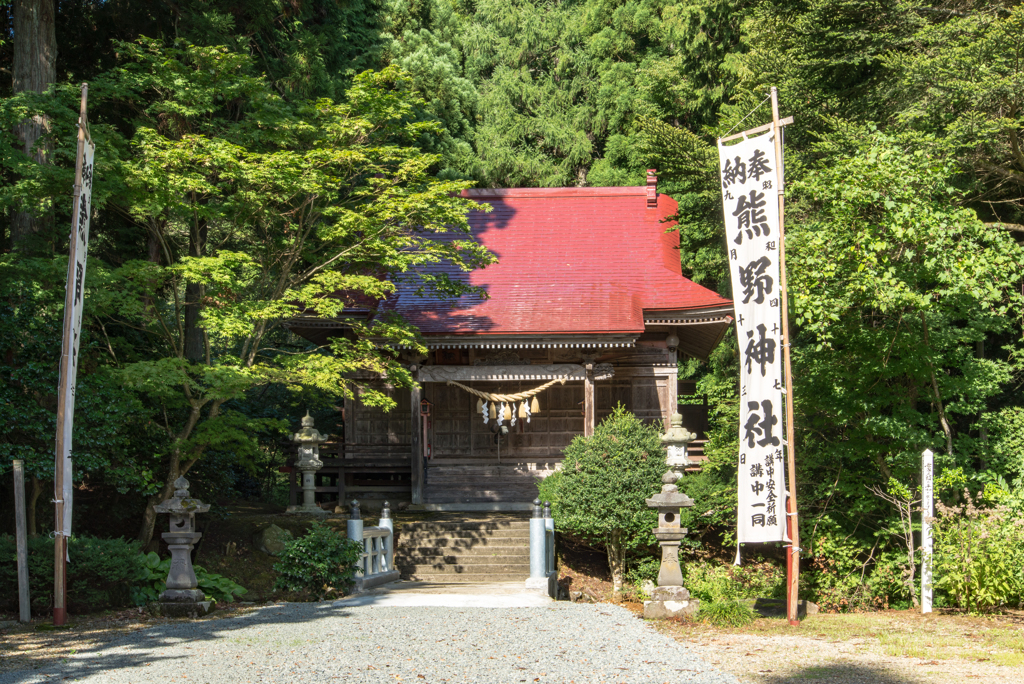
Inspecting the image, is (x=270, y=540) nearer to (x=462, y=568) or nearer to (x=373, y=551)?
(x=373, y=551)

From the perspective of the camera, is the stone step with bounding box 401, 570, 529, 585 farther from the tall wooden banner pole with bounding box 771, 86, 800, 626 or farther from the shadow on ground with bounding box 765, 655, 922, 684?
the shadow on ground with bounding box 765, 655, 922, 684

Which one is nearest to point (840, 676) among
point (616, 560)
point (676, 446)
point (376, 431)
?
point (676, 446)

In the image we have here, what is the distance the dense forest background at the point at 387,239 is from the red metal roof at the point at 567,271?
2302 mm

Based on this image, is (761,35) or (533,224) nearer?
(761,35)

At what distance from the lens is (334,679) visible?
22.4 ft

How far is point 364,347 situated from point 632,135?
1481cm

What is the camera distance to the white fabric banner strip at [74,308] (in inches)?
360

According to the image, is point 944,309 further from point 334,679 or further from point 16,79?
point 16,79

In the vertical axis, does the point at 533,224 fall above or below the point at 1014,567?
above

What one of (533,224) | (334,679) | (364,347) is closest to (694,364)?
(533,224)

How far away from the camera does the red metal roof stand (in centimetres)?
1636

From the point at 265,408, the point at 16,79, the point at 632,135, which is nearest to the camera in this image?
the point at 16,79

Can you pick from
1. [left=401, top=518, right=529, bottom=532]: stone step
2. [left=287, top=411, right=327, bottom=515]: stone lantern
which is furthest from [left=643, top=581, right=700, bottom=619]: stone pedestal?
[left=287, top=411, right=327, bottom=515]: stone lantern

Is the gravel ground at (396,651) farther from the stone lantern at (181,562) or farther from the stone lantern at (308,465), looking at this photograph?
the stone lantern at (308,465)
